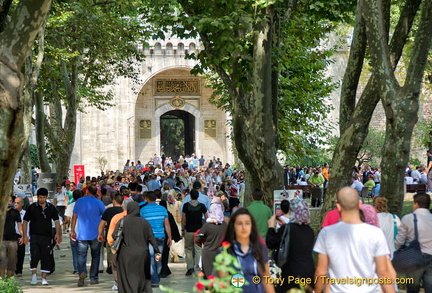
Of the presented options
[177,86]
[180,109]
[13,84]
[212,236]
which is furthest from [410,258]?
[177,86]

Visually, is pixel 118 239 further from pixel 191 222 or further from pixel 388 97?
pixel 388 97

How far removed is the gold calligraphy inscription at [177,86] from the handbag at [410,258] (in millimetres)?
42365

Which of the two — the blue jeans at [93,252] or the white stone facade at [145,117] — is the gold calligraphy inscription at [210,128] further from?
the blue jeans at [93,252]

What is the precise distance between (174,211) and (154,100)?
3390 cm

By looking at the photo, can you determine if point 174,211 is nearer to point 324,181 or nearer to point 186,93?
point 324,181

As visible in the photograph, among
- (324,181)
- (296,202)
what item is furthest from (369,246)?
(324,181)

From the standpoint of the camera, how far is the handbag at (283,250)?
294 inches

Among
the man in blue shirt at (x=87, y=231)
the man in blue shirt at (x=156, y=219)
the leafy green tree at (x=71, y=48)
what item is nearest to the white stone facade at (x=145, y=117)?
the leafy green tree at (x=71, y=48)

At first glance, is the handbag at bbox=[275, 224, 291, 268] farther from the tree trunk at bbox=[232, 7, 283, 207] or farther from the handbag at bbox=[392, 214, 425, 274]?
the tree trunk at bbox=[232, 7, 283, 207]

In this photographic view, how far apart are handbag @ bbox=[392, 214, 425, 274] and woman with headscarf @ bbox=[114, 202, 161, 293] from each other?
129 inches

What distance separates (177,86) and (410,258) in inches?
1684

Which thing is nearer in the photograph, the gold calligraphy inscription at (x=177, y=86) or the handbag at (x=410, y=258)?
the handbag at (x=410, y=258)

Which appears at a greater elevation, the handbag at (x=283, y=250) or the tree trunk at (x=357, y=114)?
the tree trunk at (x=357, y=114)

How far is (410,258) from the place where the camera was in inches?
311
